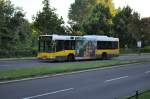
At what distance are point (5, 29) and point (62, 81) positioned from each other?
38344 mm

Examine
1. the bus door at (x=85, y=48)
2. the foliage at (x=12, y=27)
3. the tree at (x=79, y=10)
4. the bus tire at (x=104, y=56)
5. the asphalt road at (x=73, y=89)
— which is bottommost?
the asphalt road at (x=73, y=89)

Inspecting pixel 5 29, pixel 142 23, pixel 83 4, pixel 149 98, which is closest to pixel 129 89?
pixel 149 98

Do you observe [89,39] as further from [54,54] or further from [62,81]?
[62,81]

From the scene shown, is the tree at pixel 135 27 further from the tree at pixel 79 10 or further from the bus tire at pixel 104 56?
the bus tire at pixel 104 56

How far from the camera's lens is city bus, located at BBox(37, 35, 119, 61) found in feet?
139

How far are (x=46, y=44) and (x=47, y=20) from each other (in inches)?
868

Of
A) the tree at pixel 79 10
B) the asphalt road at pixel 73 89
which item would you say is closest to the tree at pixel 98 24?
the tree at pixel 79 10

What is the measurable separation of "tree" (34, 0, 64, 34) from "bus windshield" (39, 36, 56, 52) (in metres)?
21.1

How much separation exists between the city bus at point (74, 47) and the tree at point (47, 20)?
15.8m

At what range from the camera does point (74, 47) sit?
4491 centimetres

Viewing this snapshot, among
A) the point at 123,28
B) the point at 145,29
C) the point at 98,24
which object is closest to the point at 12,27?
the point at 98,24

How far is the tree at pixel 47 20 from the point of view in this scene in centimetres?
6425

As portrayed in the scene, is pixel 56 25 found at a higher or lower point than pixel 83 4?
lower

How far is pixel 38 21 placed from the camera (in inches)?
2564
